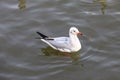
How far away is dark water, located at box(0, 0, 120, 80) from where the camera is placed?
1454 centimetres

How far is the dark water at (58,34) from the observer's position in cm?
1454

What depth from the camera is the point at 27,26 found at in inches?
676

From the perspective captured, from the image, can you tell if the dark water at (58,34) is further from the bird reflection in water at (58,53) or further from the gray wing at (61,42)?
the gray wing at (61,42)

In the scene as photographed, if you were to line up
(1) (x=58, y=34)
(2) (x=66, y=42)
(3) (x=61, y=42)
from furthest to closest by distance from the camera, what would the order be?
(1) (x=58, y=34) < (2) (x=66, y=42) < (3) (x=61, y=42)

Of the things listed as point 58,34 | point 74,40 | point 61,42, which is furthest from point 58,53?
point 58,34

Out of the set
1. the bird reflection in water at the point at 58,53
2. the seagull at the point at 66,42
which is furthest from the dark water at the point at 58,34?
the seagull at the point at 66,42

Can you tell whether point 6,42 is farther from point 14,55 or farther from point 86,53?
point 86,53

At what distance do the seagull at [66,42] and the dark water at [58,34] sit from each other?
408 mm

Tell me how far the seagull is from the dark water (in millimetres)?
408

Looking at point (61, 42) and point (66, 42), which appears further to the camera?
point (66, 42)

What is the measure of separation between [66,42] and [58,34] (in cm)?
114

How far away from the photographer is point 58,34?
16750 mm

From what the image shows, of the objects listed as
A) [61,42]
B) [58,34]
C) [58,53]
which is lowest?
[58,53]

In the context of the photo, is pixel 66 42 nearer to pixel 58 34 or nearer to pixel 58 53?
pixel 58 53
